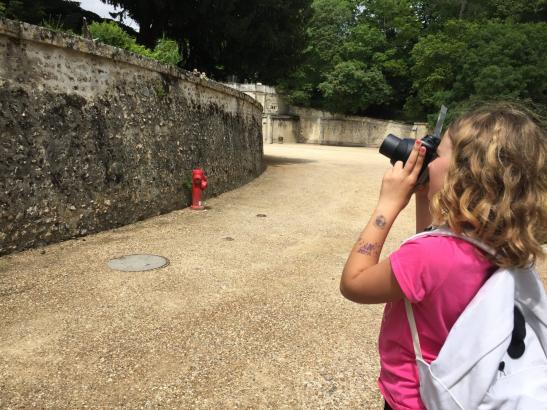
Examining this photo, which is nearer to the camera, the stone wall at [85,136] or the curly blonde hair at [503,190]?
the curly blonde hair at [503,190]

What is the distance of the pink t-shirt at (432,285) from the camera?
111 cm

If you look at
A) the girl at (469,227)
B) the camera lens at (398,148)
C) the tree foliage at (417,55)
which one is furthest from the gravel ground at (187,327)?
the tree foliage at (417,55)

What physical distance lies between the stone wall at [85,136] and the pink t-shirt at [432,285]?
14.7ft

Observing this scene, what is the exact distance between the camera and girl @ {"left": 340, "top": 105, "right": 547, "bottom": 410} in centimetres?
110

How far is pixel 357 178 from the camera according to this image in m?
12.2

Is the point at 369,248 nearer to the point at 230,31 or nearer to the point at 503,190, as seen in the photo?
the point at 503,190

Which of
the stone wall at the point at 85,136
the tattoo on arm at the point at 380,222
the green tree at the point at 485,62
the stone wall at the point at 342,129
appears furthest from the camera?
the stone wall at the point at 342,129

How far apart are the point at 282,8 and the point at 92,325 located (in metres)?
12.2

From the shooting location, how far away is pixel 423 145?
1.30m

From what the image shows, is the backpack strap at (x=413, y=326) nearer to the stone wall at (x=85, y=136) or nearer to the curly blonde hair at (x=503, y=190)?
the curly blonde hair at (x=503, y=190)

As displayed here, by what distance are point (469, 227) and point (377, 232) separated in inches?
10.5

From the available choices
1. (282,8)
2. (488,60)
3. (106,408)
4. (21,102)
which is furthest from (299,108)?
(106,408)

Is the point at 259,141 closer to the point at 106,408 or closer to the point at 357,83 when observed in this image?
the point at 106,408

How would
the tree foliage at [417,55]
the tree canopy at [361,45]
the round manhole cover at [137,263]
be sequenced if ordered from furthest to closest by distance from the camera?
the tree foliage at [417,55] → the tree canopy at [361,45] → the round manhole cover at [137,263]
